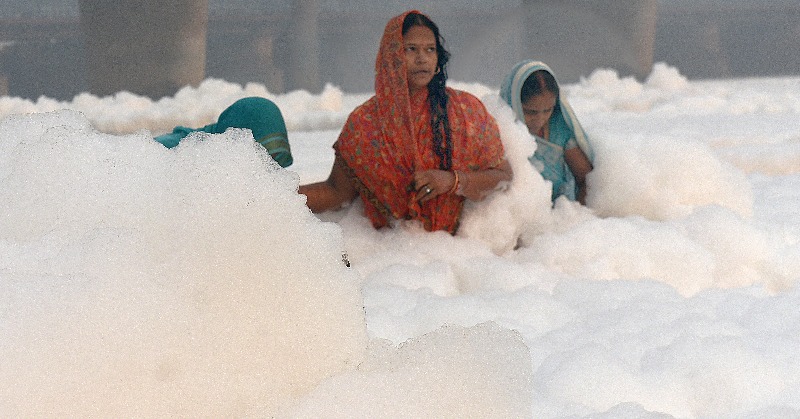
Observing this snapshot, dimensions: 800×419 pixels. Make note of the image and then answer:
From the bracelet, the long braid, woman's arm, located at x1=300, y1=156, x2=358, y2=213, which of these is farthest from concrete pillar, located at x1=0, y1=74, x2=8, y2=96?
the bracelet

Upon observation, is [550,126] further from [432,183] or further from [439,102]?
[432,183]

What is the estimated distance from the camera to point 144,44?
7.52 meters

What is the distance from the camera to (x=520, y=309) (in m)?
1.94

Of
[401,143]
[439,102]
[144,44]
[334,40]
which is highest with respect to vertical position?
[439,102]

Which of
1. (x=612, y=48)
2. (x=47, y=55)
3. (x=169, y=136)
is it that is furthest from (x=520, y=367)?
(x=612, y=48)

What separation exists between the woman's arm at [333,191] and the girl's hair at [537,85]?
2.31 feet

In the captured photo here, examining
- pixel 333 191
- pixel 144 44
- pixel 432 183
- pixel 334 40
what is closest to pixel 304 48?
pixel 334 40

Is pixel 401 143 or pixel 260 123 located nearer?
pixel 260 123

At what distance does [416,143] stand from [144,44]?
5.88 metres

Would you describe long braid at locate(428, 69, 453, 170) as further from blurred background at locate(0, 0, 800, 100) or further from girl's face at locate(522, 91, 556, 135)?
blurred background at locate(0, 0, 800, 100)

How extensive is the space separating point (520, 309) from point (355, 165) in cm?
76

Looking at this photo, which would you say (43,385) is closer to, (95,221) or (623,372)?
(95,221)

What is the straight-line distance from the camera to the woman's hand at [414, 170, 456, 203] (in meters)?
2.30

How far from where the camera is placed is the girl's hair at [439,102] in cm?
237
